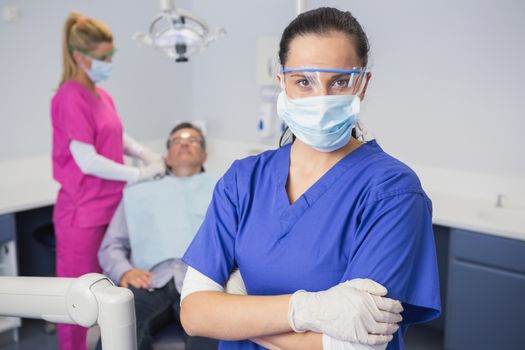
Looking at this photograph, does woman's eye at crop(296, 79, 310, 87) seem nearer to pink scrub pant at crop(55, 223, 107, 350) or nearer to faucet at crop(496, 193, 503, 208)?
pink scrub pant at crop(55, 223, 107, 350)

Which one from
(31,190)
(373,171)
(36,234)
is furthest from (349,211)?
(31,190)

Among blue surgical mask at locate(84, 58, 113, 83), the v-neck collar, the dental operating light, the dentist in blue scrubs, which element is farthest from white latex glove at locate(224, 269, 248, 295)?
blue surgical mask at locate(84, 58, 113, 83)

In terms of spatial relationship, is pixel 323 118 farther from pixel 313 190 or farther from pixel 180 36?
pixel 180 36

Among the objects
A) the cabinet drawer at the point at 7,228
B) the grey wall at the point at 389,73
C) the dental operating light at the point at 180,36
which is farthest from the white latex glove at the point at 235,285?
the cabinet drawer at the point at 7,228

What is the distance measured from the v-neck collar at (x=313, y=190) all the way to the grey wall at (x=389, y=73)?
1.39 meters

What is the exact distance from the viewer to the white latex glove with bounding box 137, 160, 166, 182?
219cm

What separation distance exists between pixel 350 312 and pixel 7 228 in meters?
1.92

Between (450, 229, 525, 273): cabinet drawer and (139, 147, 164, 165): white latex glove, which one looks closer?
(450, 229, 525, 273): cabinet drawer

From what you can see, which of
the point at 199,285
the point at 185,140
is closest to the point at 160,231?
the point at 185,140

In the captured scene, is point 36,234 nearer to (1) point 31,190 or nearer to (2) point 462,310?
(1) point 31,190

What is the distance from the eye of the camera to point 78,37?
206 cm

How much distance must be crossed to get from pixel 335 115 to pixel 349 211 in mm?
171

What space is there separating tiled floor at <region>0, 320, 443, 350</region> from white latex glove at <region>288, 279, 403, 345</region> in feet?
5.65

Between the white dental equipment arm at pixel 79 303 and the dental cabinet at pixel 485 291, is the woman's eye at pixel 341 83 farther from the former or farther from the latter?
the dental cabinet at pixel 485 291
